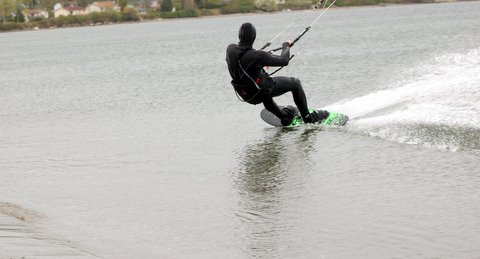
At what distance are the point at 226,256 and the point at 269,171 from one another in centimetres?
390

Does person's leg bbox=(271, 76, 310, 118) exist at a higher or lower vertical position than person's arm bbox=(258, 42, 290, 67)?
lower

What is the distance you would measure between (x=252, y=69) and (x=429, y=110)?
3670 mm

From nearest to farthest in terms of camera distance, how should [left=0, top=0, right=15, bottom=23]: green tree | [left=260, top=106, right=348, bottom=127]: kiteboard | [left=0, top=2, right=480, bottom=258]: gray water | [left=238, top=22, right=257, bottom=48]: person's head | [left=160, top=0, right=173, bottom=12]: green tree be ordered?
[left=0, top=2, right=480, bottom=258]: gray water, [left=238, top=22, right=257, bottom=48]: person's head, [left=260, top=106, right=348, bottom=127]: kiteboard, [left=0, top=0, right=15, bottom=23]: green tree, [left=160, top=0, right=173, bottom=12]: green tree

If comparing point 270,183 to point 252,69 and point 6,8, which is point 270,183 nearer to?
point 252,69

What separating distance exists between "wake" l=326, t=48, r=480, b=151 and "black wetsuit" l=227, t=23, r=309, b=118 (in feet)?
5.69

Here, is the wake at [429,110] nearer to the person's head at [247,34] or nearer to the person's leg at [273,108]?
the person's leg at [273,108]

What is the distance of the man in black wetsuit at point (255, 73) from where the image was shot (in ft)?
45.2

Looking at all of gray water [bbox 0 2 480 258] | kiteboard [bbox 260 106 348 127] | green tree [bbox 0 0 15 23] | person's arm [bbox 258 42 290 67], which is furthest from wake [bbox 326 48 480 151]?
green tree [bbox 0 0 15 23]

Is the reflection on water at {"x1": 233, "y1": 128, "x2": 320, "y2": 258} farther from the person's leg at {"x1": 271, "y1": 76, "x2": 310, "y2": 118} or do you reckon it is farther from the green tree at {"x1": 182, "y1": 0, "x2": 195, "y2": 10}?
the green tree at {"x1": 182, "y1": 0, "x2": 195, "y2": 10}

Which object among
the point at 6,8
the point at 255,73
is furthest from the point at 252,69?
the point at 6,8

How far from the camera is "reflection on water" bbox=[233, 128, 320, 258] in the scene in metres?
8.40

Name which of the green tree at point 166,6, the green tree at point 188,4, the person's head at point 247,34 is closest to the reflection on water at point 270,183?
the person's head at point 247,34

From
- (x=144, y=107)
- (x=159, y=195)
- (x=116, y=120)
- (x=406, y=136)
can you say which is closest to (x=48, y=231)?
(x=159, y=195)

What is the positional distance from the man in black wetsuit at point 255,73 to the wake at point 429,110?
5.02 feet
